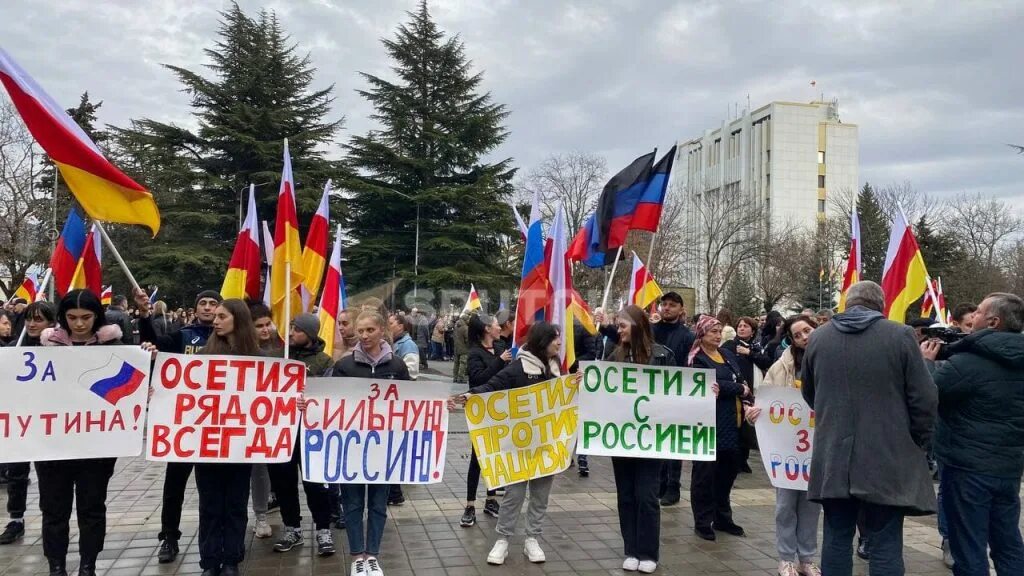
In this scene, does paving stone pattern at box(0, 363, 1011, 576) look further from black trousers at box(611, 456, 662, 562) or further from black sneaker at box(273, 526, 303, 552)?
black trousers at box(611, 456, 662, 562)

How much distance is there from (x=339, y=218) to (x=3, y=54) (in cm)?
3575

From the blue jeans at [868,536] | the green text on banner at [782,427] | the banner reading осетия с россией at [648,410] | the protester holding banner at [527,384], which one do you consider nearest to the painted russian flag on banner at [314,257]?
the protester holding banner at [527,384]

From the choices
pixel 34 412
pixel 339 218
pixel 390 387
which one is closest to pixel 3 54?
pixel 34 412

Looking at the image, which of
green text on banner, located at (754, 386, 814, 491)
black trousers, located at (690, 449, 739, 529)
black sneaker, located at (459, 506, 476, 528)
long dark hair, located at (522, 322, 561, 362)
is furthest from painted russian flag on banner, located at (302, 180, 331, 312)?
green text on banner, located at (754, 386, 814, 491)

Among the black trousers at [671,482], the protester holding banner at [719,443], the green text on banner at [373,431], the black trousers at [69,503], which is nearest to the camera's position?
the black trousers at [69,503]

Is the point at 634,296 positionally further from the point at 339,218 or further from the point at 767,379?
the point at 339,218

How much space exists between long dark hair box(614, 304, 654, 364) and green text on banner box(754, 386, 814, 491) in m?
0.94

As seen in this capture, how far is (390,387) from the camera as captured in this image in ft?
18.8

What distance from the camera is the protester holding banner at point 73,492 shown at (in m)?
5.02

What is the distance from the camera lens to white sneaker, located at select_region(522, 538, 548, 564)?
5828 mm

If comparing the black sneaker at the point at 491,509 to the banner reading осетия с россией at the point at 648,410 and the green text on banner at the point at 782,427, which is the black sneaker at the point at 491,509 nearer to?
the banner reading осетия с россией at the point at 648,410

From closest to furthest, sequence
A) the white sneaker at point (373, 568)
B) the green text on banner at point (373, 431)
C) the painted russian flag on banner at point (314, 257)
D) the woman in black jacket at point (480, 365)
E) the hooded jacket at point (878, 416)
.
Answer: the hooded jacket at point (878, 416) < the white sneaker at point (373, 568) < the green text on banner at point (373, 431) < the woman in black jacket at point (480, 365) < the painted russian flag on banner at point (314, 257)

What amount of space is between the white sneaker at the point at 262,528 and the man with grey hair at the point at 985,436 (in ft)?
16.9

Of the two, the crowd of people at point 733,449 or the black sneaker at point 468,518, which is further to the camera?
the black sneaker at point 468,518
